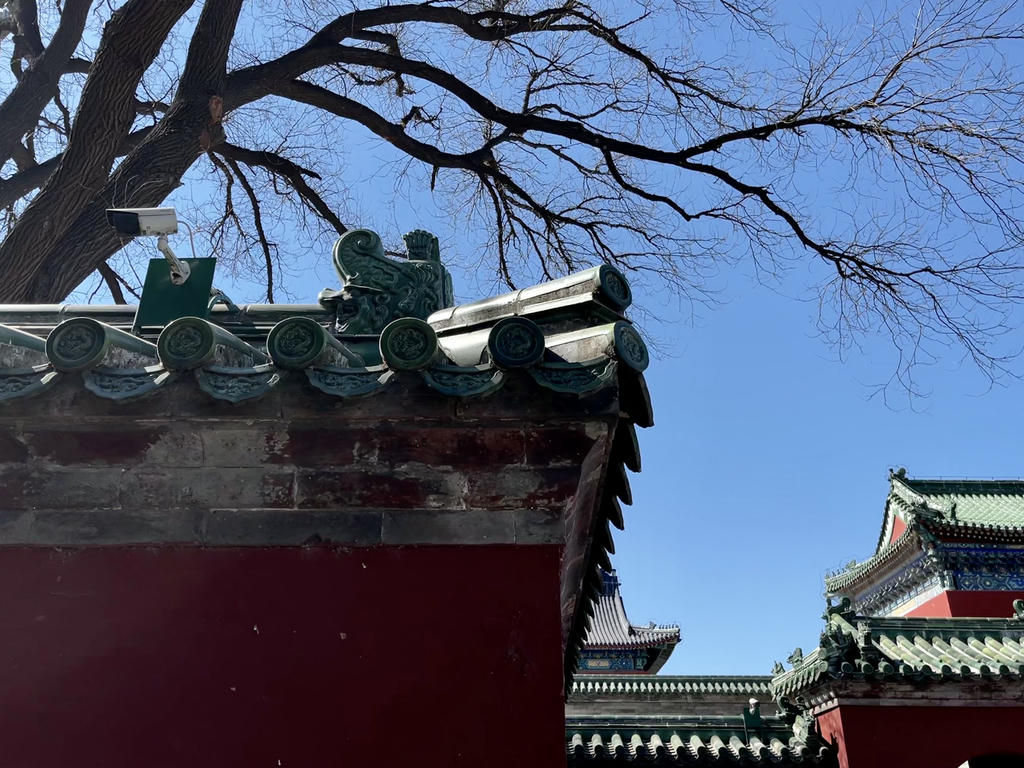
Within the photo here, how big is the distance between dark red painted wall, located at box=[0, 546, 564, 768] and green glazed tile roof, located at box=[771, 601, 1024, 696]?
7.06 metres

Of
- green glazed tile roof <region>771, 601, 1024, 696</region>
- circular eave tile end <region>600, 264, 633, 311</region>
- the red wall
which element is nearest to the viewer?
circular eave tile end <region>600, 264, 633, 311</region>

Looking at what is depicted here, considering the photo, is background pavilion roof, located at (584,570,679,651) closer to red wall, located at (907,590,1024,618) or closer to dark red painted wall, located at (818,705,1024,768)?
red wall, located at (907,590,1024,618)

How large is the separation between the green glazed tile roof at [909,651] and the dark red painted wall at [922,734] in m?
0.37

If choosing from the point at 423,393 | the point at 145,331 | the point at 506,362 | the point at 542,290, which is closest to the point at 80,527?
the point at 145,331

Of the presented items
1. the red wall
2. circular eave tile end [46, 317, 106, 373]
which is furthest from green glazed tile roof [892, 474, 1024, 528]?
circular eave tile end [46, 317, 106, 373]

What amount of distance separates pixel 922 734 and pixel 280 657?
813 cm

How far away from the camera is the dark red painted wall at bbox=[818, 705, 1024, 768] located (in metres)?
8.41

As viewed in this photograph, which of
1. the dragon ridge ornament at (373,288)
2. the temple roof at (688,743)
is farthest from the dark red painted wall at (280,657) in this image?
the temple roof at (688,743)

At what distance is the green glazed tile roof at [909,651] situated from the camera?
8555 mm

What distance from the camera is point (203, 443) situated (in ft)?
8.00

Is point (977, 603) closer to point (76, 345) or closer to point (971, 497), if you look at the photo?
point (971, 497)

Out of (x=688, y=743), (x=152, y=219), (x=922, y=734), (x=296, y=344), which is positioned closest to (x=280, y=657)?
(x=296, y=344)

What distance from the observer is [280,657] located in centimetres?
238

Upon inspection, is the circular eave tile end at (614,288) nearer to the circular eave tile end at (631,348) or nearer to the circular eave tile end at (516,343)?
the circular eave tile end at (631,348)
